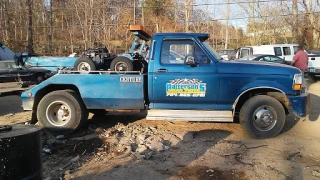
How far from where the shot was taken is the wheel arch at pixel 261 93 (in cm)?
605

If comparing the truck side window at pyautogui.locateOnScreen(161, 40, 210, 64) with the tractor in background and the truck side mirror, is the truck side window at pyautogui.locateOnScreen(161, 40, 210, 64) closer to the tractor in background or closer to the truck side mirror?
the truck side mirror

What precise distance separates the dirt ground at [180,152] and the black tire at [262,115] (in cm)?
17

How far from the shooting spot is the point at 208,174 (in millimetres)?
4402

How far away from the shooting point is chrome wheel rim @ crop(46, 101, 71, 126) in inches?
256

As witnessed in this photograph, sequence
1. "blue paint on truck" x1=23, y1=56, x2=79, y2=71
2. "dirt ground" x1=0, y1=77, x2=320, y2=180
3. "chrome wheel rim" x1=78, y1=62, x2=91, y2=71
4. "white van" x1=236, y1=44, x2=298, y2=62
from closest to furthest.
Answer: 1. "dirt ground" x1=0, y1=77, x2=320, y2=180
2. "chrome wheel rim" x1=78, y1=62, x2=91, y2=71
3. "blue paint on truck" x1=23, y1=56, x2=79, y2=71
4. "white van" x1=236, y1=44, x2=298, y2=62

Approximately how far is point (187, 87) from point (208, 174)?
209cm

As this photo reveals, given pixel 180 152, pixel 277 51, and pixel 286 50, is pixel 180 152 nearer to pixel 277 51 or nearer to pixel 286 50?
pixel 277 51

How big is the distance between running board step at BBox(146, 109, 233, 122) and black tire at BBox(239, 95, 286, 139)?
0.35 meters

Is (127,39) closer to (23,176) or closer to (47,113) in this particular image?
(47,113)

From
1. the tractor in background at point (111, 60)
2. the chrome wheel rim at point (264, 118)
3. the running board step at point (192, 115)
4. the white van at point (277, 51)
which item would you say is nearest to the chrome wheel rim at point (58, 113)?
the tractor in background at point (111, 60)

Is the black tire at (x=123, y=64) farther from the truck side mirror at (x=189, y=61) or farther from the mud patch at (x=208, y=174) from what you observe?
the mud patch at (x=208, y=174)

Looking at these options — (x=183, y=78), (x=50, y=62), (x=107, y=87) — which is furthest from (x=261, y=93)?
(x=50, y=62)

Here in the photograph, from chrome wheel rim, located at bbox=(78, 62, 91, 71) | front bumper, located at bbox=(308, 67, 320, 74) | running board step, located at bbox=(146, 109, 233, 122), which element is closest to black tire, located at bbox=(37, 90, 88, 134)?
chrome wheel rim, located at bbox=(78, 62, 91, 71)

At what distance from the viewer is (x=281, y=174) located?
4379 millimetres
